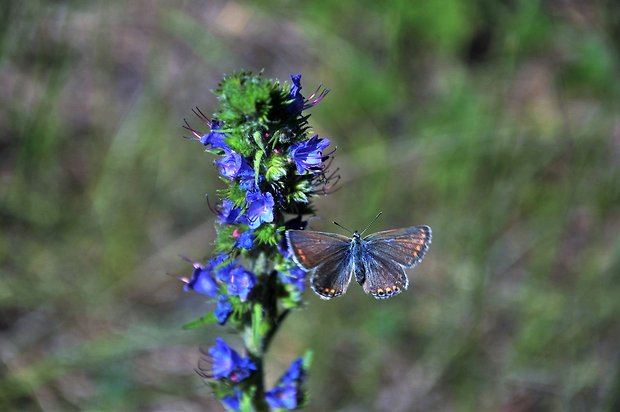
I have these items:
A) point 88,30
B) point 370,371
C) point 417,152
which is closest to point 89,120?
point 88,30

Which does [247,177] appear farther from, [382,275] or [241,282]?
[382,275]

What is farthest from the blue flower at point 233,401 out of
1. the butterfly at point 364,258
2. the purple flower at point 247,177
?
the purple flower at point 247,177

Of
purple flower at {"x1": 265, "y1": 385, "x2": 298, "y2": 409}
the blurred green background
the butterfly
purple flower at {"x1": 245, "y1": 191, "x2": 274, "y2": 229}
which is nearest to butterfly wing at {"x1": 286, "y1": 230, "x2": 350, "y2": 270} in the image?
the butterfly

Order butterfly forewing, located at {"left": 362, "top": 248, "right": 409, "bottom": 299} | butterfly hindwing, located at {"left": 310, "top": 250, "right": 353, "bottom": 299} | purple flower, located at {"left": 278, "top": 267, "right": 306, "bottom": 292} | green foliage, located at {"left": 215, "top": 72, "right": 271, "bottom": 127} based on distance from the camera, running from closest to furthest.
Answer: green foliage, located at {"left": 215, "top": 72, "right": 271, "bottom": 127} < butterfly hindwing, located at {"left": 310, "top": 250, "right": 353, "bottom": 299} < butterfly forewing, located at {"left": 362, "top": 248, "right": 409, "bottom": 299} < purple flower, located at {"left": 278, "top": 267, "right": 306, "bottom": 292}

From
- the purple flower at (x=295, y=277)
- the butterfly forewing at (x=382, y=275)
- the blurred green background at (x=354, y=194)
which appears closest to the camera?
the butterfly forewing at (x=382, y=275)

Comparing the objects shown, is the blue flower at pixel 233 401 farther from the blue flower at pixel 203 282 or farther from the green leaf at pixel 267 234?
the green leaf at pixel 267 234

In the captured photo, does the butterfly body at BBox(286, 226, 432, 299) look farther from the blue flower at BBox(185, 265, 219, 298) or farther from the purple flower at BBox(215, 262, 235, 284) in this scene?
the blue flower at BBox(185, 265, 219, 298)
